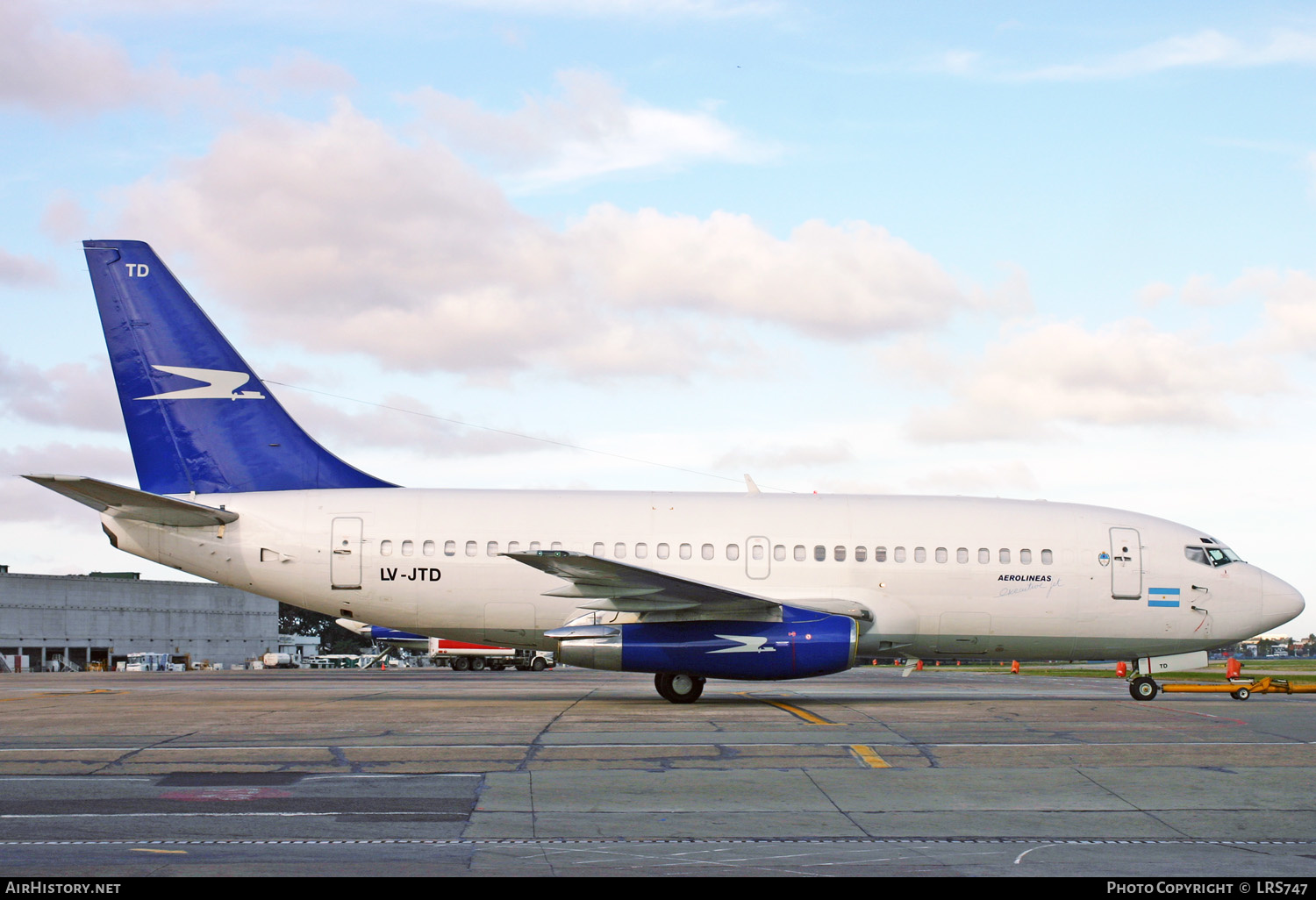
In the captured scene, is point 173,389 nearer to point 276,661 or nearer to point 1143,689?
point 1143,689

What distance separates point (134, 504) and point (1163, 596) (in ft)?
61.5

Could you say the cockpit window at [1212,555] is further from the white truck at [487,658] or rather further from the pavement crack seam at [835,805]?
the white truck at [487,658]

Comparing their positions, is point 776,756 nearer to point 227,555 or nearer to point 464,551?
point 464,551

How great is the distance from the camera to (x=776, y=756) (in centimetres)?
1250

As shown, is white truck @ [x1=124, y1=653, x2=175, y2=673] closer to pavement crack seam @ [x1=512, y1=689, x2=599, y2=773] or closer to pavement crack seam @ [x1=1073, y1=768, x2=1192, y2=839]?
pavement crack seam @ [x1=512, y1=689, x2=599, y2=773]

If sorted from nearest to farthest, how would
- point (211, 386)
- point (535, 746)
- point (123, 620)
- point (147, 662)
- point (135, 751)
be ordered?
point (135, 751) < point (535, 746) < point (211, 386) < point (147, 662) < point (123, 620)

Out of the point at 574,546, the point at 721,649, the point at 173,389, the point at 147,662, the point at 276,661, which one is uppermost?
the point at 173,389

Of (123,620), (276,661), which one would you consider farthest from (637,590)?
(123,620)

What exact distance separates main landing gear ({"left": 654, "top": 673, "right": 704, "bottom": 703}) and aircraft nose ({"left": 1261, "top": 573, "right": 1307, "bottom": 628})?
11.0m

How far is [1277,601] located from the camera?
22141 mm

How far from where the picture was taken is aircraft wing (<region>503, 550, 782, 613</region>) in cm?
1877
